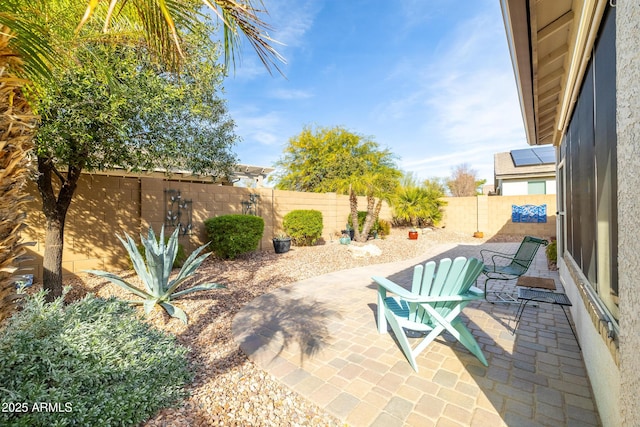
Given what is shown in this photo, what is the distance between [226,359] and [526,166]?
2168 cm

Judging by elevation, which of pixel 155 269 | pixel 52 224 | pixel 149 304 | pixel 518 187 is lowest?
pixel 149 304

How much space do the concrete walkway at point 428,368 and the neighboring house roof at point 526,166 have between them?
17354 millimetres

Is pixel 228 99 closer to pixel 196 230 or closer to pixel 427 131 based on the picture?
pixel 196 230

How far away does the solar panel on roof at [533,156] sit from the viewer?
17562 mm

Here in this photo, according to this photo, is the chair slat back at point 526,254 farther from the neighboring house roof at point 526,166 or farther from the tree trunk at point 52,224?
the neighboring house roof at point 526,166

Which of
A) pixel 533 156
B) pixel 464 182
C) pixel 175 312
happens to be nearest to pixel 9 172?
pixel 175 312

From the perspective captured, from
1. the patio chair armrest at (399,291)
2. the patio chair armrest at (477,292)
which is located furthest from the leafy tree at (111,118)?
the patio chair armrest at (477,292)

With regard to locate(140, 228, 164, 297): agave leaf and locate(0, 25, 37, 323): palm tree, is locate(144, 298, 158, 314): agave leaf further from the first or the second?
locate(0, 25, 37, 323): palm tree

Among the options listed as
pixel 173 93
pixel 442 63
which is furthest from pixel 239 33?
pixel 442 63

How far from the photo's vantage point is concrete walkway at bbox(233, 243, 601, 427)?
1977mm

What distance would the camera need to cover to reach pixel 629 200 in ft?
3.51

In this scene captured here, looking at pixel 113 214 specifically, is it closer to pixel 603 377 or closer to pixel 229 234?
pixel 229 234

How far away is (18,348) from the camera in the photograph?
1.88 metres

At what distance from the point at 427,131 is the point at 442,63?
282 inches
